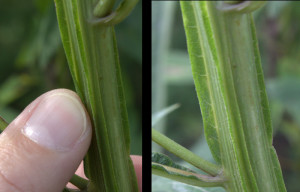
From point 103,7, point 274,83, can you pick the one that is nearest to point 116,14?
point 103,7

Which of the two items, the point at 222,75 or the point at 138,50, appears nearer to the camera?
the point at 222,75

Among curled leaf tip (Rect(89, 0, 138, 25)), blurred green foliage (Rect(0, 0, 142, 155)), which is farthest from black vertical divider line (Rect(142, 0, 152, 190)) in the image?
blurred green foliage (Rect(0, 0, 142, 155))

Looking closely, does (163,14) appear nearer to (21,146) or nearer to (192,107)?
(21,146)

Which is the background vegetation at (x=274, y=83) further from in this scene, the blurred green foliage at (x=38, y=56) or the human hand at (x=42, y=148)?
the human hand at (x=42, y=148)

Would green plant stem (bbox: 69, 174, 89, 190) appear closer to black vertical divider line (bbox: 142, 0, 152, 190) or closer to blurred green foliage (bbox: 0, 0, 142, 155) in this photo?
black vertical divider line (bbox: 142, 0, 152, 190)

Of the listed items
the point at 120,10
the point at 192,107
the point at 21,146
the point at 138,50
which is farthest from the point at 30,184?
the point at 192,107

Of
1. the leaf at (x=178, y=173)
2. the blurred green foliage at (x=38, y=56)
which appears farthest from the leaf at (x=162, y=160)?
the blurred green foliage at (x=38, y=56)
